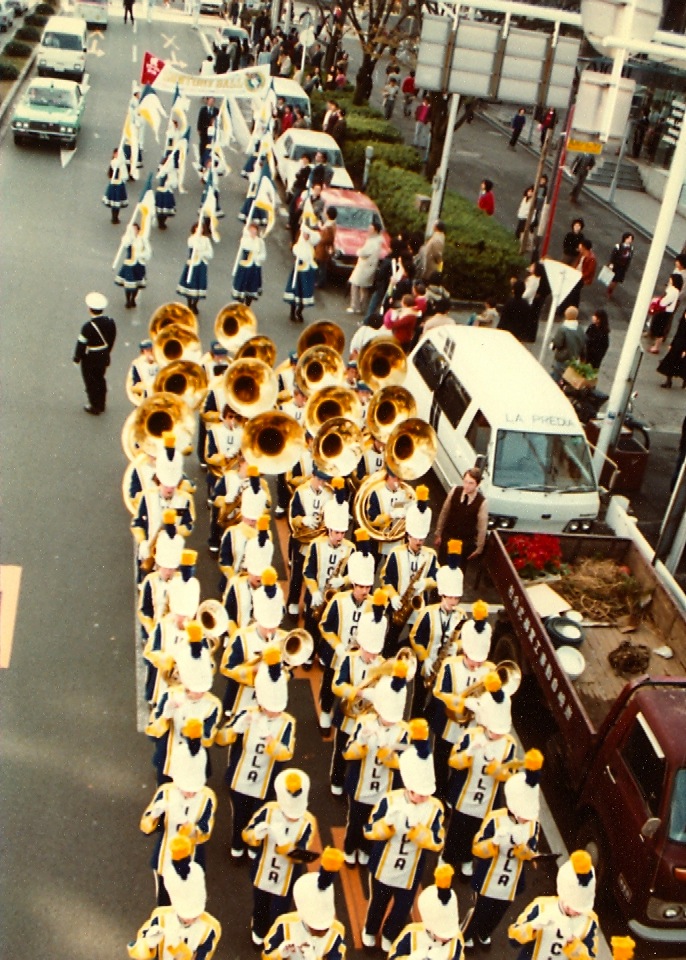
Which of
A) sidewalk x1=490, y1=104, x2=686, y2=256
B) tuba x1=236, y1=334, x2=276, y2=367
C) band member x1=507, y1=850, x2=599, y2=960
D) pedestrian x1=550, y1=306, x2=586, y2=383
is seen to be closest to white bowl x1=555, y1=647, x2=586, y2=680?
band member x1=507, y1=850, x2=599, y2=960

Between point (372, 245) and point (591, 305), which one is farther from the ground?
point (372, 245)

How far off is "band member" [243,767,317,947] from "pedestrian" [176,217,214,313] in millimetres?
10908

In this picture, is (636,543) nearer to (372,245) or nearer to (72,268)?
(372,245)

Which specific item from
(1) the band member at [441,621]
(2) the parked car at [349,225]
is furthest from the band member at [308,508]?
(2) the parked car at [349,225]

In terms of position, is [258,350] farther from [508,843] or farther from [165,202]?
[165,202]

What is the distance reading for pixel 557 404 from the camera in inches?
462

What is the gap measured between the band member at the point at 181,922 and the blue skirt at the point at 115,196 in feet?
53.2

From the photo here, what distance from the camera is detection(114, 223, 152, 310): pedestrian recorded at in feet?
51.7

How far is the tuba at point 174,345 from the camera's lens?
451 inches

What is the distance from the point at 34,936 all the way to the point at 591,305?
56.2 feet

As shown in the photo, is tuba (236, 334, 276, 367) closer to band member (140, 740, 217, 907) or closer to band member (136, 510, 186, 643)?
band member (136, 510, 186, 643)

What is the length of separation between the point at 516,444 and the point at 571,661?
10.5 feet

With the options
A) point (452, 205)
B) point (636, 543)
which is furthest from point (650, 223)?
point (636, 543)

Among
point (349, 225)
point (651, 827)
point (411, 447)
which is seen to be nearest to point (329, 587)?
point (411, 447)
